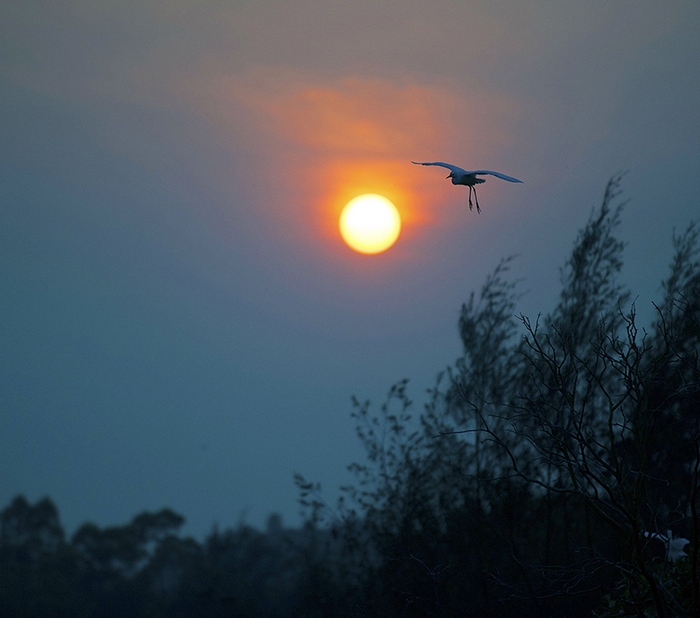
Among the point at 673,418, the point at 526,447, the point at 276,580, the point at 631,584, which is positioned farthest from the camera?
the point at 276,580

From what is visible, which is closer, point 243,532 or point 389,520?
point 389,520

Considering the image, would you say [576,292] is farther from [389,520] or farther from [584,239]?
[389,520]

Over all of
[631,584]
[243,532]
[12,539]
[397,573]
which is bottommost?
[631,584]

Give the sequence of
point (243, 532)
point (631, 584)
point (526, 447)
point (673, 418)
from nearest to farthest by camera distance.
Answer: point (631, 584) < point (673, 418) < point (526, 447) < point (243, 532)

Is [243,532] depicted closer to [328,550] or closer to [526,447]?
[328,550]

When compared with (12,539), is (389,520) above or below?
below

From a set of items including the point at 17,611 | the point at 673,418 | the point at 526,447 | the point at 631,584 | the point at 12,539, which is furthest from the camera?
the point at 12,539

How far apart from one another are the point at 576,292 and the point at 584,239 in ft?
2.86

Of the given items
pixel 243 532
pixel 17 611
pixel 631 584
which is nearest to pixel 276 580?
pixel 17 611

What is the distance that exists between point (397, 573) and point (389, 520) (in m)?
0.76

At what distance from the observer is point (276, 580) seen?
122 feet

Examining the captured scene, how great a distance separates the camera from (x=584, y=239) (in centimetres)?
1289

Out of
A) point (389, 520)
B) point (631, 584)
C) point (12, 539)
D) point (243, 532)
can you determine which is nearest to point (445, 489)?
point (389, 520)

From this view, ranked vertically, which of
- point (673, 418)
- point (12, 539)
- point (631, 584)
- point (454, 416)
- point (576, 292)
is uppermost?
point (12, 539)
